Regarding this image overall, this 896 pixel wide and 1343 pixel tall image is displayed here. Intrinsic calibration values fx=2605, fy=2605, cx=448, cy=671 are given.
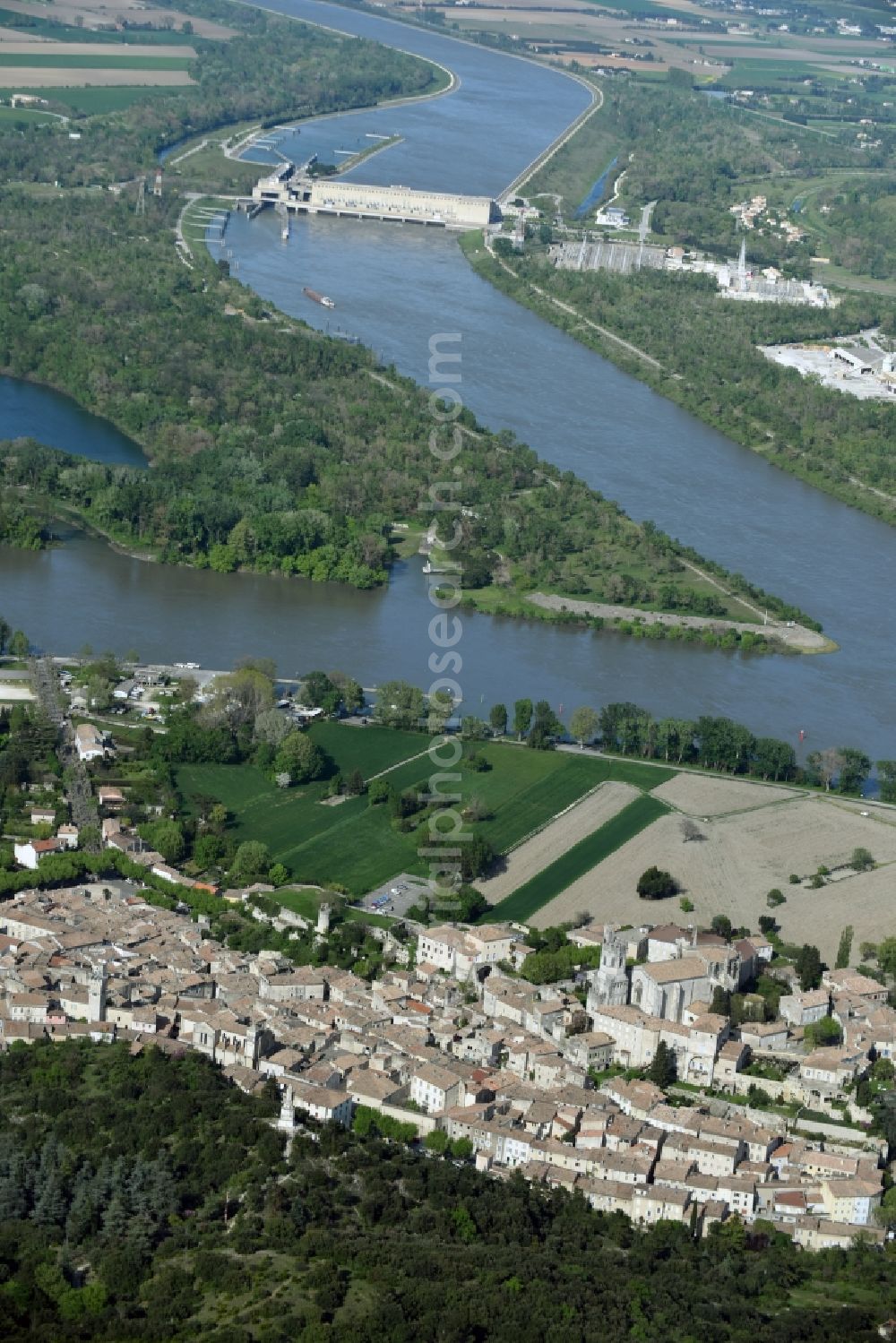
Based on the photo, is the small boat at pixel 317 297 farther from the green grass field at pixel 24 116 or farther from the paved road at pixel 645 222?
the green grass field at pixel 24 116

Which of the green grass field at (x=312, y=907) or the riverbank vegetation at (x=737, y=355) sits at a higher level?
the riverbank vegetation at (x=737, y=355)

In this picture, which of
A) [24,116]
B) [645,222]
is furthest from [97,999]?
[24,116]

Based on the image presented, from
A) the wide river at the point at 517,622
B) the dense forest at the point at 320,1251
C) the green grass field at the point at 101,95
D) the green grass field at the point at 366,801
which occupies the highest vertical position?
the green grass field at the point at 101,95

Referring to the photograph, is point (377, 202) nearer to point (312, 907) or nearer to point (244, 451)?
point (244, 451)

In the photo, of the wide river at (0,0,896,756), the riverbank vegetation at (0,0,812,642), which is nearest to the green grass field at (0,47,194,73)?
the wide river at (0,0,896,756)

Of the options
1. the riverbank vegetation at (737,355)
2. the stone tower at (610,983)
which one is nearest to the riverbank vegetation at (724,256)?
the riverbank vegetation at (737,355)

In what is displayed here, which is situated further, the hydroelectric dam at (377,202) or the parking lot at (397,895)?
the hydroelectric dam at (377,202)
